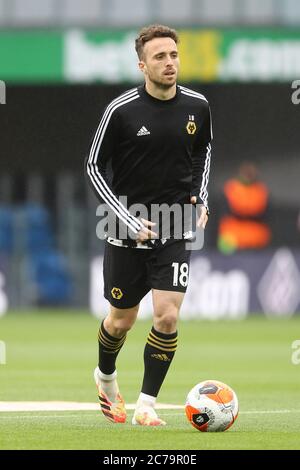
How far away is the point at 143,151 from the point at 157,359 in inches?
56.1

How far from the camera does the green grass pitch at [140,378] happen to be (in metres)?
8.83

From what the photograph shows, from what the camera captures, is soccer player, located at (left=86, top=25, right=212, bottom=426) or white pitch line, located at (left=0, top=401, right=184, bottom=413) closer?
soccer player, located at (left=86, top=25, right=212, bottom=426)

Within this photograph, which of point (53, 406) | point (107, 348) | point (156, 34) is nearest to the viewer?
point (156, 34)

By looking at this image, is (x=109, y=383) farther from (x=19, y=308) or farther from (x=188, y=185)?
(x=19, y=308)

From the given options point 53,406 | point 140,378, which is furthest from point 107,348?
point 140,378

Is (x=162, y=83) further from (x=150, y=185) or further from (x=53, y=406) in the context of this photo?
(x=53, y=406)

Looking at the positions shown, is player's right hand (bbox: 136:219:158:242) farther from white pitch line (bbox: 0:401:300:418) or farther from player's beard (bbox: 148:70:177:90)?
white pitch line (bbox: 0:401:300:418)

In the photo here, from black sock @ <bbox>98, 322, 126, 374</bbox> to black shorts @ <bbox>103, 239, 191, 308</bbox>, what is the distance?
0.31 m

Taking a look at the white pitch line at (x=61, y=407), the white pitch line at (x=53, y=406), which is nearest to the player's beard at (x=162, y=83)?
the white pitch line at (x=61, y=407)

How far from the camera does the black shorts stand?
31.7 feet

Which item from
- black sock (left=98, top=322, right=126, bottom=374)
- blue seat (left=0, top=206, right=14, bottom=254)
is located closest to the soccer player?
black sock (left=98, top=322, right=126, bottom=374)

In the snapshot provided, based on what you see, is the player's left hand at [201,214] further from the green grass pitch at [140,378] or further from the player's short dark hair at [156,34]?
the green grass pitch at [140,378]

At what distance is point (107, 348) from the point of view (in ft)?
33.5

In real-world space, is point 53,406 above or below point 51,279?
above
